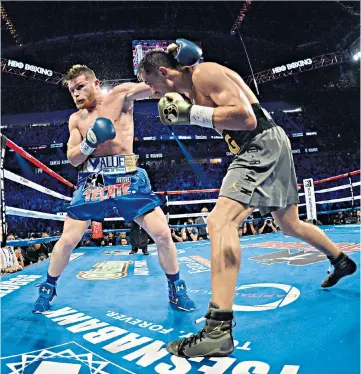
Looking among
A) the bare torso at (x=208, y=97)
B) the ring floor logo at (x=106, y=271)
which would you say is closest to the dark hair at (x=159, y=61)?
the bare torso at (x=208, y=97)

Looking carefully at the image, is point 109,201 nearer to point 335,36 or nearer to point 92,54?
point 92,54

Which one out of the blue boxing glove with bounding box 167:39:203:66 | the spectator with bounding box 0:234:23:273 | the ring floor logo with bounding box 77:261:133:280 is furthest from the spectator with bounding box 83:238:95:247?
the blue boxing glove with bounding box 167:39:203:66

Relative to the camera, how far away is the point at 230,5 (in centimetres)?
1106

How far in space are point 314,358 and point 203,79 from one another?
2.99 ft

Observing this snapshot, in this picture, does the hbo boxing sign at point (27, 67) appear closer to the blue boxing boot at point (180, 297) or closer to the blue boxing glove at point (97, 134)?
the blue boxing glove at point (97, 134)

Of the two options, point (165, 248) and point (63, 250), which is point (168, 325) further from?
point (63, 250)

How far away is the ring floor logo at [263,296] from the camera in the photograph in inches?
52.3

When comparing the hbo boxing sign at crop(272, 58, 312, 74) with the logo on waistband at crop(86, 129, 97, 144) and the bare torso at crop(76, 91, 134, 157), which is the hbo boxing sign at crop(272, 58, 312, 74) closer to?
the bare torso at crop(76, 91, 134, 157)

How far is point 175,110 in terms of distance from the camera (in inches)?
46.4

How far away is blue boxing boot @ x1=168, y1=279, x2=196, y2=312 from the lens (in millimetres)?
1406

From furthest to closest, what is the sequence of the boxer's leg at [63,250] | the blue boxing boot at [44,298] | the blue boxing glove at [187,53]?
1. the boxer's leg at [63,250]
2. the blue boxing boot at [44,298]
3. the blue boxing glove at [187,53]

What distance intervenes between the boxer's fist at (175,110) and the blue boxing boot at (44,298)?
93cm

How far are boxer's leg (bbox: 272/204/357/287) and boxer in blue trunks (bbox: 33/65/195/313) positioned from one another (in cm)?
51

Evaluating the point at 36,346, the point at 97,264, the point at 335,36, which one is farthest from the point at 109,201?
the point at 335,36
